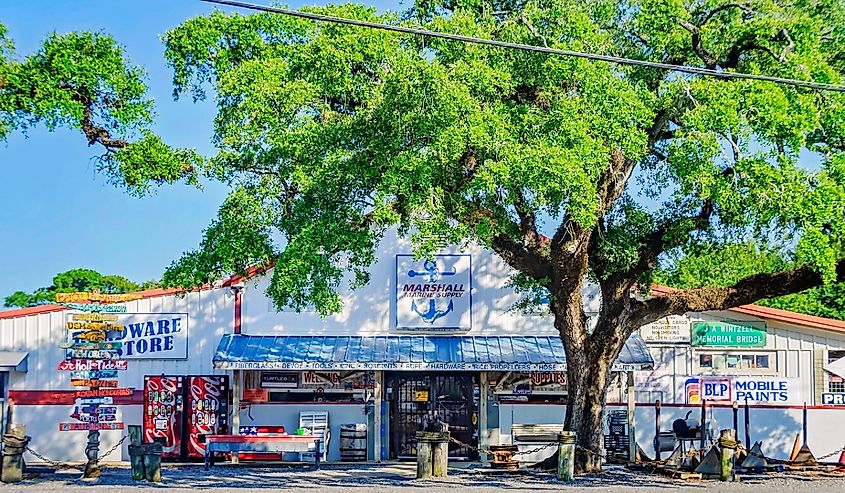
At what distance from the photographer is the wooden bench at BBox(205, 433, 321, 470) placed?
70.4 ft

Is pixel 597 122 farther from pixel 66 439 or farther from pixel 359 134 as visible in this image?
pixel 66 439

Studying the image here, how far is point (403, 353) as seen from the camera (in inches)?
902

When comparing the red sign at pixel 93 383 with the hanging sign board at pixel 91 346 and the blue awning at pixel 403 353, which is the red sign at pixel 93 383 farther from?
the blue awning at pixel 403 353

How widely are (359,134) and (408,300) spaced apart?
7697 millimetres

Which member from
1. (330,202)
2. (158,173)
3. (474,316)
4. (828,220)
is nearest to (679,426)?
(474,316)

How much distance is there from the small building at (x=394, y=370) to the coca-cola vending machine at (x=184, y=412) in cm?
3

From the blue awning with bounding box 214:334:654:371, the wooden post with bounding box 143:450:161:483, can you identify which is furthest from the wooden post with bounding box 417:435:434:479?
the wooden post with bounding box 143:450:161:483

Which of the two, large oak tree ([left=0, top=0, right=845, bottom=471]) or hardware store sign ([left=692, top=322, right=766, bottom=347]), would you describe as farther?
hardware store sign ([left=692, top=322, right=766, bottom=347])

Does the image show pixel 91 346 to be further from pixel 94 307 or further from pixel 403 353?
pixel 403 353

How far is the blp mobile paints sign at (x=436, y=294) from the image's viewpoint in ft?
77.8

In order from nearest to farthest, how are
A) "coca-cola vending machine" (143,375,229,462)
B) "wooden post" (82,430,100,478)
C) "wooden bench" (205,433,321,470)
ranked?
"wooden post" (82,430,100,478) < "wooden bench" (205,433,321,470) < "coca-cola vending machine" (143,375,229,462)

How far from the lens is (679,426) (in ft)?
75.9

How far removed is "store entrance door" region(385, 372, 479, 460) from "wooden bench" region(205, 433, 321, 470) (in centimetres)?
276

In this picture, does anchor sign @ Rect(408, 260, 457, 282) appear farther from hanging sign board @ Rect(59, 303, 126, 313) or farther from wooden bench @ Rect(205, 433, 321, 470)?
hanging sign board @ Rect(59, 303, 126, 313)
